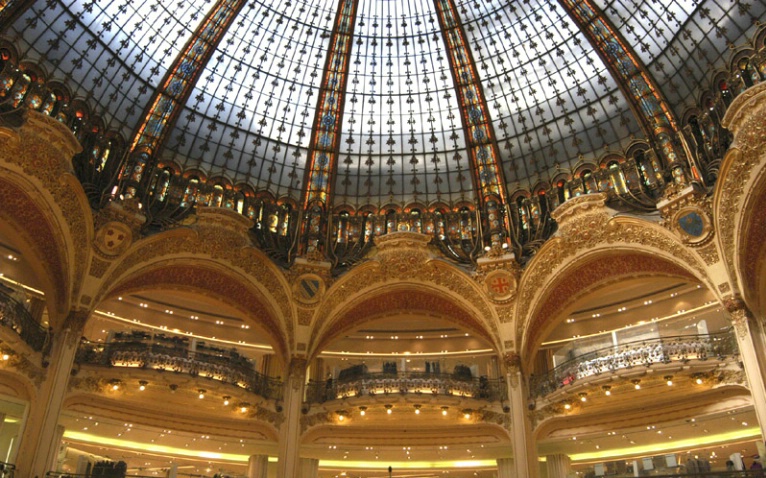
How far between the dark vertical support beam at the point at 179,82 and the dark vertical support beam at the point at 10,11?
602 cm

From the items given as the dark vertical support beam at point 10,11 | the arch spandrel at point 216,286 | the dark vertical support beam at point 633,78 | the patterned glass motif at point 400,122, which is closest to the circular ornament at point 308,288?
the arch spandrel at point 216,286

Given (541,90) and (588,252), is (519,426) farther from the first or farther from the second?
(541,90)

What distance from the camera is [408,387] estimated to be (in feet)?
82.2

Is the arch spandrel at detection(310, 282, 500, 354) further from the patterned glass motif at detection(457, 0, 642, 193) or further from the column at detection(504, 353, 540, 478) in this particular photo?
the patterned glass motif at detection(457, 0, 642, 193)

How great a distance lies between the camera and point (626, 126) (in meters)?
25.9

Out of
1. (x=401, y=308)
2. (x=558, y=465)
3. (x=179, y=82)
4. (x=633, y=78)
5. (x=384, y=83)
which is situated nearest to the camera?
(x=633, y=78)

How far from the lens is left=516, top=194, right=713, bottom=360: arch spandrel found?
22953 mm

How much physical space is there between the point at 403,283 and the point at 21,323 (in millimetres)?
14743

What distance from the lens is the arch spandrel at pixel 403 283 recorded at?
26.5m

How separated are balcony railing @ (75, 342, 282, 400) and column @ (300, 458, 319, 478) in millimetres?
3770

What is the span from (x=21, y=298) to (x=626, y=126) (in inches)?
998

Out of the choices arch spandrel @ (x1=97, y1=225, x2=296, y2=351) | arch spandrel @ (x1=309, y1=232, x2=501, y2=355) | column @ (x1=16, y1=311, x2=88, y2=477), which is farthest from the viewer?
arch spandrel @ (x1=309, y1=232, x2=501, y2=355)

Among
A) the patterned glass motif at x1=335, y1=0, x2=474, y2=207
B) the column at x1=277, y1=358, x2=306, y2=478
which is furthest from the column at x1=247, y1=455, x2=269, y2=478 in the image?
the patterned glass motif at x1=335, y1=0, x2=474, y2=207

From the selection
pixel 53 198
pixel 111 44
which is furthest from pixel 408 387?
pixel 111 44
